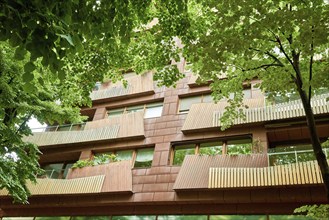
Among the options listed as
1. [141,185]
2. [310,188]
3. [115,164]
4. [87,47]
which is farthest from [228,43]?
[115,164]

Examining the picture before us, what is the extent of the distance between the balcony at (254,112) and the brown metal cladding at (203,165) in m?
1.75

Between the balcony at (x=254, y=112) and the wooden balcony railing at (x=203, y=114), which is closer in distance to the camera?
the balcony at (x=254, y=112)

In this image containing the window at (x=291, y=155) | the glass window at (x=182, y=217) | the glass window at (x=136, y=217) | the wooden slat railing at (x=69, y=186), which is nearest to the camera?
the window at (x=291, y=155)

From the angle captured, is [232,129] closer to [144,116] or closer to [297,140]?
[297,140]

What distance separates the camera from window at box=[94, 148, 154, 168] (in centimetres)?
1627

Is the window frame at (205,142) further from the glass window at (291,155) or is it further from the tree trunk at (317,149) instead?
the tree trunk at (317,149)

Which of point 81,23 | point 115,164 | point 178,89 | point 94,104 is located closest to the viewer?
point 81,23

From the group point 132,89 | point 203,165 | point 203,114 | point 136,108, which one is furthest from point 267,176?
point 132,89

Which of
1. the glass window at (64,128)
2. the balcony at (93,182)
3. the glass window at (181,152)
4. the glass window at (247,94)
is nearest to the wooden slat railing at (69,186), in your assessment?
the balcony at (93,182)

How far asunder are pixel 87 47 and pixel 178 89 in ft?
32.2

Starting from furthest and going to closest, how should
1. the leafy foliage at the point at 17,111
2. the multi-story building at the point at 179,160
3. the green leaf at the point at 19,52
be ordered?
the multi-story building at the point at 179,160
the leafy foliage at the point at 17,111
the green leaf at the point at 19,52

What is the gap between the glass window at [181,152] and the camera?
15367mm

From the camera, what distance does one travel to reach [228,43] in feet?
22.0

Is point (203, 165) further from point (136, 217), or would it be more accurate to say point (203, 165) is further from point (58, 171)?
point (58, 171)
